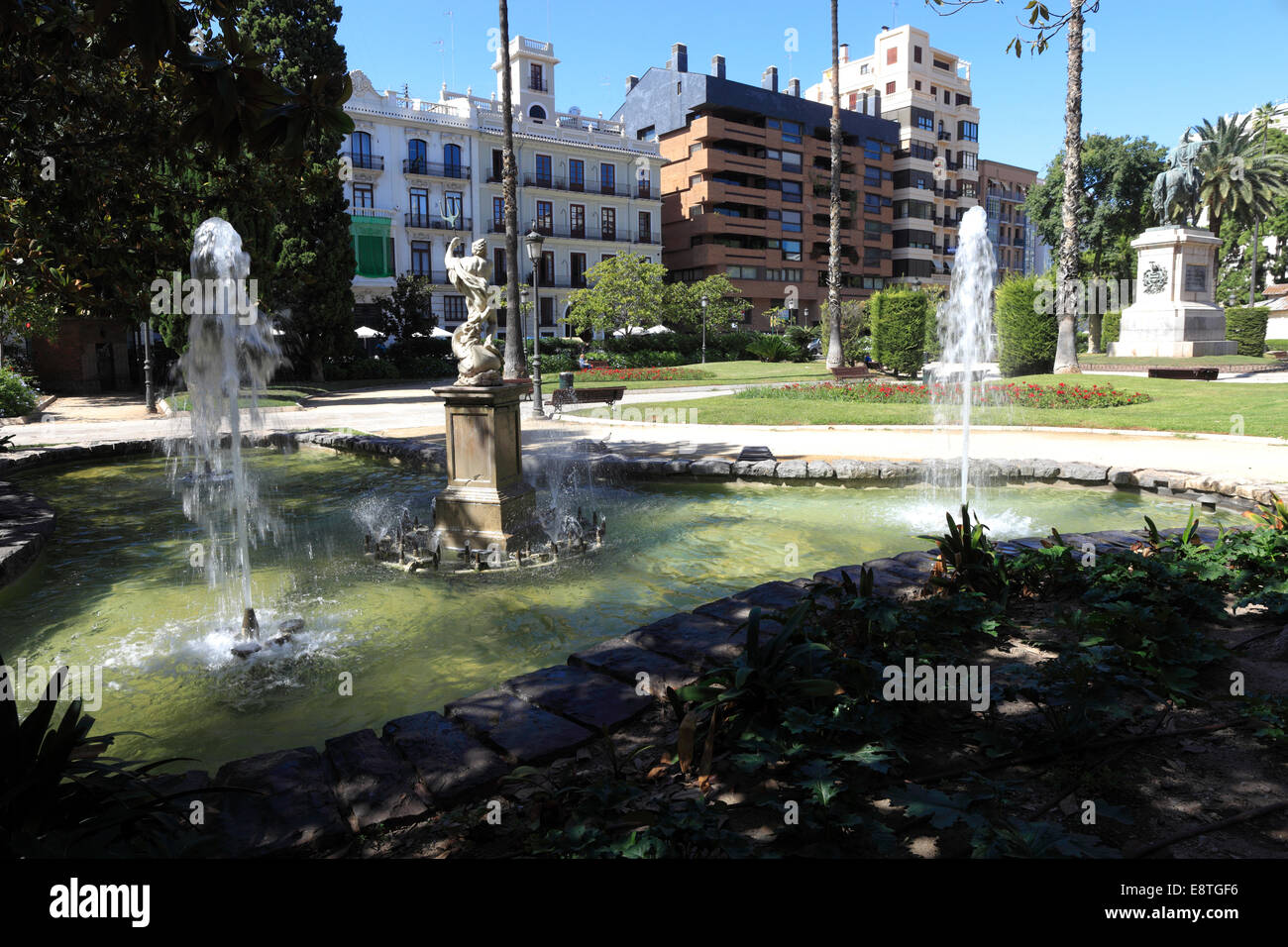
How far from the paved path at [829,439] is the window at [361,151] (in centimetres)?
2689

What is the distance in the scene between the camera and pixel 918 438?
14406mm

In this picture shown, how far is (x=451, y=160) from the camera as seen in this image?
46.6 meters

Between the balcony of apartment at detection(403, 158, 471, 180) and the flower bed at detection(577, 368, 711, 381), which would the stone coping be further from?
the balcony of apartment at detection(403, 158, 471, 180)

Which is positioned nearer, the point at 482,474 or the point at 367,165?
the point at 482,474

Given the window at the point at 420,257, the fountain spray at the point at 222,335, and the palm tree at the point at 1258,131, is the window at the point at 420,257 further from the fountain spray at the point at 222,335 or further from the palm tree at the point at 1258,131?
the palm tree at the point at 1258,131

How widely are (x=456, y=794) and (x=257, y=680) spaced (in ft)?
8.81

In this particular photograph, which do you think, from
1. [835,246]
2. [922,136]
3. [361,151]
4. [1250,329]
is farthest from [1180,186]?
[922,136]

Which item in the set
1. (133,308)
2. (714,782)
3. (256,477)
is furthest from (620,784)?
(256,477)

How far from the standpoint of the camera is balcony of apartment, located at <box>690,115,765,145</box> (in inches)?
2239

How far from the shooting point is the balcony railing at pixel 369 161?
43.2 meters

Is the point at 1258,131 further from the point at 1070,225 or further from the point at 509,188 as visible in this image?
the point at 509,188

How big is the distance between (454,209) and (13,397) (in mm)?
30981

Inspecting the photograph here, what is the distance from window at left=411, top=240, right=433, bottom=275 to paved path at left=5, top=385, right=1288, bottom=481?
26.6m

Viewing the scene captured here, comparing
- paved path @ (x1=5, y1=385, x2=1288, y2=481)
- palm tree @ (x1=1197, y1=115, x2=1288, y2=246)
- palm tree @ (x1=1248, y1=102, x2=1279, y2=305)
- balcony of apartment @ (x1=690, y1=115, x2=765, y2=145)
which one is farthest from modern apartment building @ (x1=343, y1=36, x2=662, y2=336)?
palm tree @ (x1=1248, y1=102, x2=1279, y2=305)
